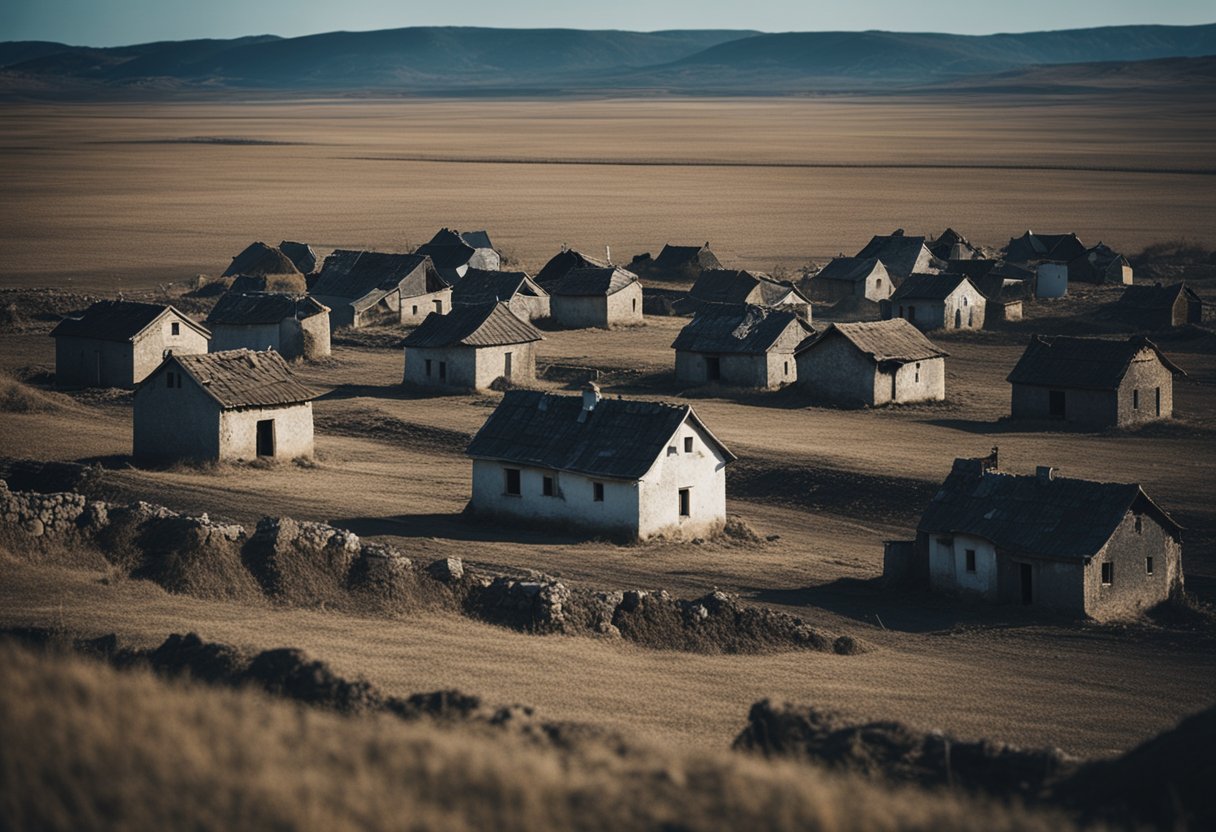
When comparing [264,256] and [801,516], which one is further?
[264,256]

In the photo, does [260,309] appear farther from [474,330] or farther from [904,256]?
[904,256]

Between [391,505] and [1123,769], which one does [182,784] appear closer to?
[1123,769]

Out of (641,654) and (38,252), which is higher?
(38,252)

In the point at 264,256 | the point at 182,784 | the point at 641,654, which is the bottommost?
the point at 641,654

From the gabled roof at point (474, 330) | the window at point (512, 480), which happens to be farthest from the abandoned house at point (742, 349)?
the window at point (512, 480)

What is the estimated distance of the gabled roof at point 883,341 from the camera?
5241 cm

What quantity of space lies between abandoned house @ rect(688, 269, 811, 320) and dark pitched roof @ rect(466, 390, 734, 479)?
110 ft

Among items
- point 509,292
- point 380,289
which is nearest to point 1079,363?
point 509,292

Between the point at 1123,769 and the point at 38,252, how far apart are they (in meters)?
90.0

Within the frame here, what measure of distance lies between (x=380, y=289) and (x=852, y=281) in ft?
72.5

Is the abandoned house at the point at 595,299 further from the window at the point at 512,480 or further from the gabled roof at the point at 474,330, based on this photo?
the window at the point at 512,480

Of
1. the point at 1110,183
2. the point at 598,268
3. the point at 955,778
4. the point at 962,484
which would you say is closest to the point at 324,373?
the point at 598,268

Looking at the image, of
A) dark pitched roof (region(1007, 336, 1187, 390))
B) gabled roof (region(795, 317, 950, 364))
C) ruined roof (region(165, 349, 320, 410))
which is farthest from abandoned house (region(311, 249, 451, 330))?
dark pitched roof (region(1007, 336, 1187, 390))

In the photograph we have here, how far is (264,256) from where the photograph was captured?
259 feet
